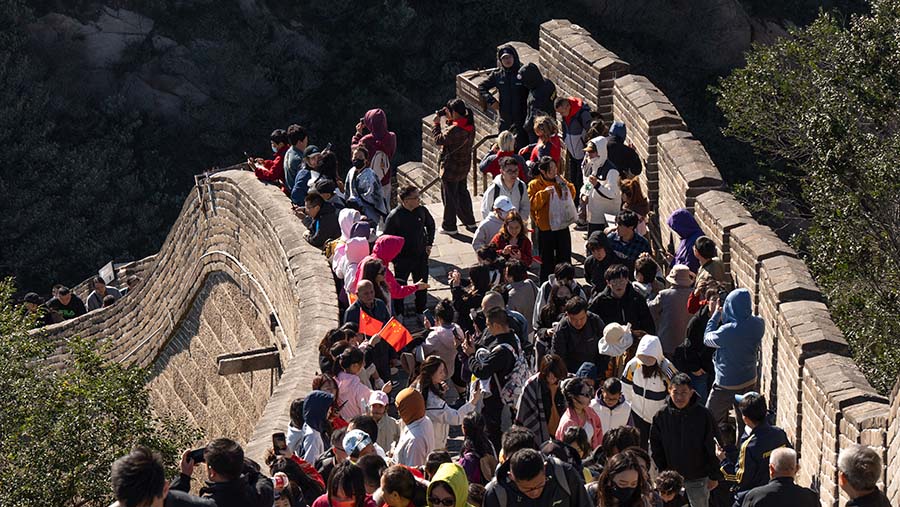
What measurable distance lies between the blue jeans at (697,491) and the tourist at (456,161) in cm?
716

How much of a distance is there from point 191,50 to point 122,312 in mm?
17643

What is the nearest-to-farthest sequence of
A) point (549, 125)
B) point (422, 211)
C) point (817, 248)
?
1. point (422, 211)
2. point (549, 125)
3. point (817, 248)

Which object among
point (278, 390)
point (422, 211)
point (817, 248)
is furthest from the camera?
point (817, 248)

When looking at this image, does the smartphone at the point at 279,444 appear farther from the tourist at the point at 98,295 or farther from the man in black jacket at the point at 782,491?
the tourist at the point at 98,295

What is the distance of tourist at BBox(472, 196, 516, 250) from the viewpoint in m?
12.6

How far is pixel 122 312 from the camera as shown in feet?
70.0

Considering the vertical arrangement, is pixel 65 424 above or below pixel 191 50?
above

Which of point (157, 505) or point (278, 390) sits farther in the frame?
point (278, 390)

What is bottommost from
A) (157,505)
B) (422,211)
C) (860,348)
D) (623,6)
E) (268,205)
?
(623,6)

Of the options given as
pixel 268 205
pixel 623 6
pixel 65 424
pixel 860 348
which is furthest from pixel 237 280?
pixel 623 6

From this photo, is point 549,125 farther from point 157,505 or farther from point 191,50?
point 191,50

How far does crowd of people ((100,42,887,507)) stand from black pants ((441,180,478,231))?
1.65 m

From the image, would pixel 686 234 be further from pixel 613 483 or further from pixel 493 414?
pixel 613 483

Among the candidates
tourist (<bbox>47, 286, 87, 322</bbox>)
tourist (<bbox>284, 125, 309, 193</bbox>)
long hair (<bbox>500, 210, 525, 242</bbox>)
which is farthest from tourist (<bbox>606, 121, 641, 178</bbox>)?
tourist (<bbox>47, 286, 87, 322</bbox>)
